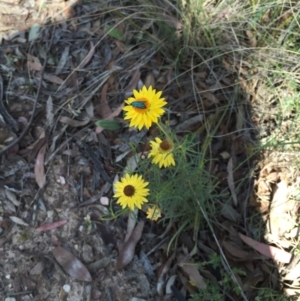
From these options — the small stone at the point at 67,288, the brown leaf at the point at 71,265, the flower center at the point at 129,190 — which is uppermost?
the flower center at the point at 129,190

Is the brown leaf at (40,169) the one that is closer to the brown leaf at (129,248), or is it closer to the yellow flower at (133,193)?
the brown leaf at (129,248)

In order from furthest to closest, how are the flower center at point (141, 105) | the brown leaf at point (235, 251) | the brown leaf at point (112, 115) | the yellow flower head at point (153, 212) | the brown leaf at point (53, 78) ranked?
the brown leaf at point (53, 78), the brown leaf at point (112, 115), the brown leaf at point (235, 251), the yellow flower head at point (153, 212), the flower center at point (141, 105)

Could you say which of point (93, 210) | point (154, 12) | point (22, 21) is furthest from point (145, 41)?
point (93, 210)

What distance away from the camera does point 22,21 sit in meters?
2.36

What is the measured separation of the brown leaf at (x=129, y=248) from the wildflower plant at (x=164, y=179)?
83 millimetres

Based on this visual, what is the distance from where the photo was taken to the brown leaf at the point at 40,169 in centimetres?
203

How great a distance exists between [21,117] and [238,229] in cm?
102

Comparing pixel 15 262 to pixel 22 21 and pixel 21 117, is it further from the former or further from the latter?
pixel 22 21

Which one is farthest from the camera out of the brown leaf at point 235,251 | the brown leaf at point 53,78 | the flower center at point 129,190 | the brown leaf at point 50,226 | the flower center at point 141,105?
the brown leaf at point 53,78

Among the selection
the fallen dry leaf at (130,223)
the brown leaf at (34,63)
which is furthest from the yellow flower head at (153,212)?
the brown leaf at (34,63)

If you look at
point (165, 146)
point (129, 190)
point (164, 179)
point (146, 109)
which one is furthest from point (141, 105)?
point (164, 179)

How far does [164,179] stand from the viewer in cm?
176

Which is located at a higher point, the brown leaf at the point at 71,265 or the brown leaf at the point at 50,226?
the brown leaf at the point at 50,226

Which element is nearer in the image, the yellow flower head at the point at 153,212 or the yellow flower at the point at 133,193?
the yellow flower at the point at 133,193
